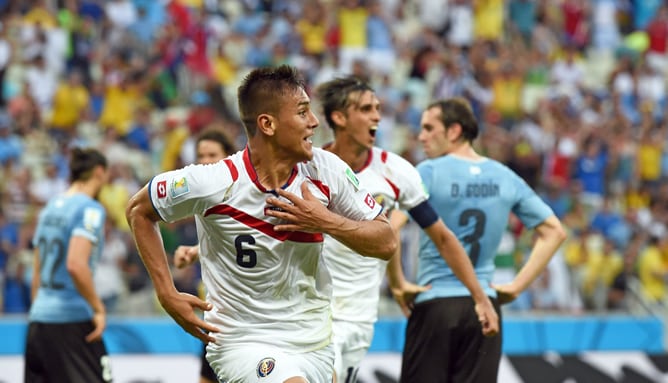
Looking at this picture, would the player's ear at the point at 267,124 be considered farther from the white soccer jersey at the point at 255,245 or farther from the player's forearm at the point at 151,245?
the player's forearm at the point at 151,245

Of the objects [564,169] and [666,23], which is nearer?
[564,169]

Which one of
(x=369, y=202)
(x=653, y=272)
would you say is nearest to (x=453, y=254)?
(x=369, y=202)

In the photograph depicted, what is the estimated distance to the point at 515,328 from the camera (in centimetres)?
1183

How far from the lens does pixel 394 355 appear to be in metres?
10.6

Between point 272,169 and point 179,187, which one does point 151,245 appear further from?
point 272,169

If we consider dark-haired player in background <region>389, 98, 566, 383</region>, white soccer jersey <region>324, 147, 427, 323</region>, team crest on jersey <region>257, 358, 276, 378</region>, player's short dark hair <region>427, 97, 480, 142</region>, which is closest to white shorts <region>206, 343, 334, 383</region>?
team crest on jersey <region>257, 358, 276, 378</region>

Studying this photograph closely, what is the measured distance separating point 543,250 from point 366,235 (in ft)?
8.42

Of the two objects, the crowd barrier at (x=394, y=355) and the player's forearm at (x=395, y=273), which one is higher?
the player's forearm at (x=395, y=273)

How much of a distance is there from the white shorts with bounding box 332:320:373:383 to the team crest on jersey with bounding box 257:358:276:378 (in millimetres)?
1649

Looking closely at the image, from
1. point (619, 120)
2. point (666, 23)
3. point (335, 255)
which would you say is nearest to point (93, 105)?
point (619, 120)

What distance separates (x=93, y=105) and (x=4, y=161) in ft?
7.60

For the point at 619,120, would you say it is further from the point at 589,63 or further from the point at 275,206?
the point at 275,206

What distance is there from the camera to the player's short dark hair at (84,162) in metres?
8.30

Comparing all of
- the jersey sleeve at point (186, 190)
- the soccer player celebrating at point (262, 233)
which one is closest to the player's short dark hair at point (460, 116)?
the soccer player celebrating at point (262, 233)
